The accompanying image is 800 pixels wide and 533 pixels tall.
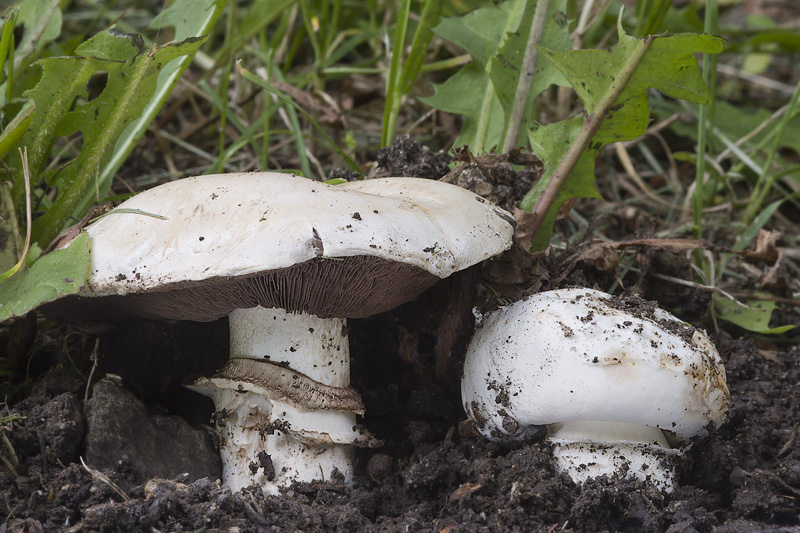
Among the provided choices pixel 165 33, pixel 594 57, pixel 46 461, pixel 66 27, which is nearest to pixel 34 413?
pixel 46 461

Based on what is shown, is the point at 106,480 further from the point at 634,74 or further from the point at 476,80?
the point at 476,80

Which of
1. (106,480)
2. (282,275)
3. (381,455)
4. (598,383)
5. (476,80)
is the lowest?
(381,455)

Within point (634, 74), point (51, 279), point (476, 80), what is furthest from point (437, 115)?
point (51, 279)

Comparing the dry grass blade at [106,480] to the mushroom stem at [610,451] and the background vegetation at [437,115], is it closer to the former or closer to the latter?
the background vegetation at [437,115]

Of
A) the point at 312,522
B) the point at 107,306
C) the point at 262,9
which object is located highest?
the point at 262,9

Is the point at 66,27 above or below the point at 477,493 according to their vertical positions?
above

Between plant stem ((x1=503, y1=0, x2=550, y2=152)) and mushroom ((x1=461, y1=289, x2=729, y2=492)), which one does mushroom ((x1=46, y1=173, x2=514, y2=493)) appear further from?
plant stem ((x1=503, y1=0, x2=550, y2=152))

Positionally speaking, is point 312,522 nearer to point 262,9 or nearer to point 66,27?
point 262,9
